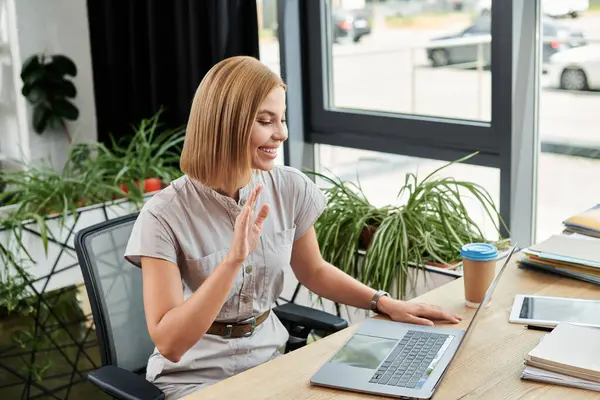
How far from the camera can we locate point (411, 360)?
5.12 feet

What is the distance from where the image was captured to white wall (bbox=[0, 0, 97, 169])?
420cm

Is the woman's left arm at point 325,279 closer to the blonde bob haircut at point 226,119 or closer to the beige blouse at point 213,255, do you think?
the beige blouse at point 213,255

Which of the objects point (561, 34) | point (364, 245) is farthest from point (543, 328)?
point (561, 34)

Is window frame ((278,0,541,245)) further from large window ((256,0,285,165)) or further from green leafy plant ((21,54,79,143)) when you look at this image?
green leafy plant ((21,54,79,143))

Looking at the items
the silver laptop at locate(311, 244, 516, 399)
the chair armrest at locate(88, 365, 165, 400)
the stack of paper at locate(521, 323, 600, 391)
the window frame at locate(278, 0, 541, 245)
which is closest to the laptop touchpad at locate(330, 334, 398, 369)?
the silver laptop at locate(311, 244, 516, 399)

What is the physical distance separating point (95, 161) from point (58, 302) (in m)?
0.62

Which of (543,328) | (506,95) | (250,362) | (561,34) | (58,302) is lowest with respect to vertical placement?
(58,302)

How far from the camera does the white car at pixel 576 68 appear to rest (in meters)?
2.62

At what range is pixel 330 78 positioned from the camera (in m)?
3.40

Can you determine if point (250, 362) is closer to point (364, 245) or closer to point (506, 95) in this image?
point (364, 245)

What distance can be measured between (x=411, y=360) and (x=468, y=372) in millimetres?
109

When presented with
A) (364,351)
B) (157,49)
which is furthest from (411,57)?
(364,351)

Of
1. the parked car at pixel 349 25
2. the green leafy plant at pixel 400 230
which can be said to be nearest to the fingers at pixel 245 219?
the green leafy plant at pixel 400 230

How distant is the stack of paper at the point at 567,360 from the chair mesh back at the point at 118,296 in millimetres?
978
